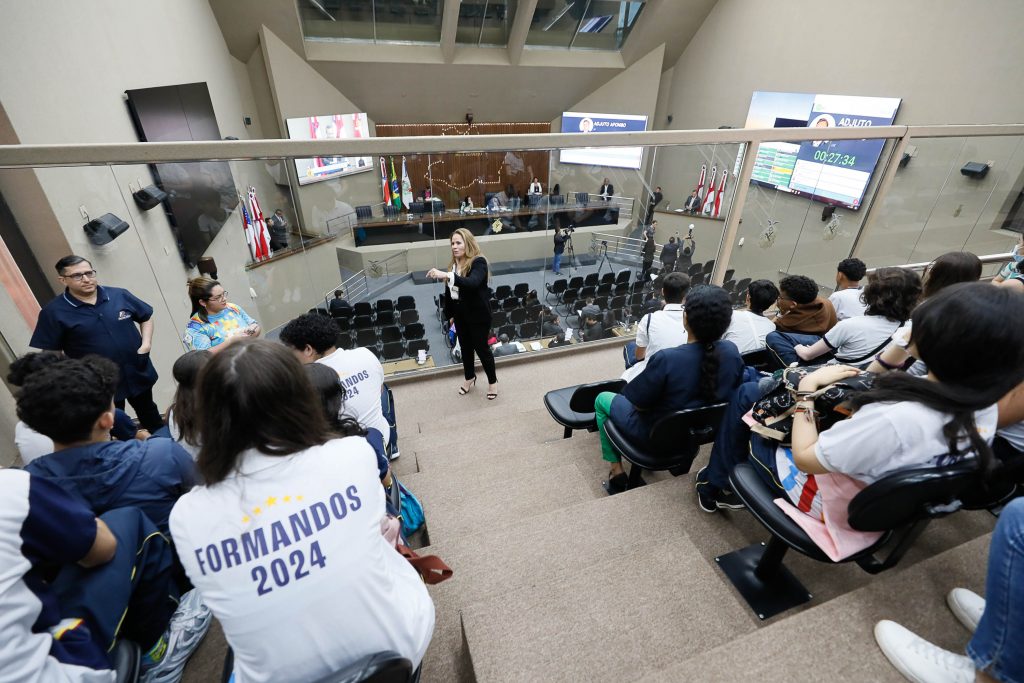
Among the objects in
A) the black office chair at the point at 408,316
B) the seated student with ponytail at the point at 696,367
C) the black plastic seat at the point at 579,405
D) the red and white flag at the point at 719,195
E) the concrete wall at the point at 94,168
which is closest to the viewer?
the seated student with ponytail at the point at 696,367

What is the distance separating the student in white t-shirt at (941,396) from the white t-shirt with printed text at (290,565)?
3.98ft

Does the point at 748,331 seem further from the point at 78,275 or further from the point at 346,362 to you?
the point at 78,275

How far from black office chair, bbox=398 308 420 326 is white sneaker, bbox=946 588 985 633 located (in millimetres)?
5371

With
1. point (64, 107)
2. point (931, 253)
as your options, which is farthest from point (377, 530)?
point (931, 253)

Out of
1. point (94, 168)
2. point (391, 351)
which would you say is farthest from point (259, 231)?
point (391, 351)

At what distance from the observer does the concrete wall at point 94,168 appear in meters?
3.00

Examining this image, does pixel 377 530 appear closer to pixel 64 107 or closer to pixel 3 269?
pixel 3 269

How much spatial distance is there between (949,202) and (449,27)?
34.2 ft

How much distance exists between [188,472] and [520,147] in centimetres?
266

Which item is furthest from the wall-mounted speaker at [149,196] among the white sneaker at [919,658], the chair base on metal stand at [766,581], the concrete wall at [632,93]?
the concrete wall at [632,93]

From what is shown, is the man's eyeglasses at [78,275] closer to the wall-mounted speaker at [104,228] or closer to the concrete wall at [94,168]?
the concrete wall at [94,168]

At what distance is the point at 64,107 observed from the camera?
154 inches

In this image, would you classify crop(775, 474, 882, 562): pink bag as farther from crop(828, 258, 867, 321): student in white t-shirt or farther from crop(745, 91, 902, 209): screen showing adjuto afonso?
crop(745, 91, 902, 209): screen showing adjuto afonso

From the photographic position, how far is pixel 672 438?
1839mm
